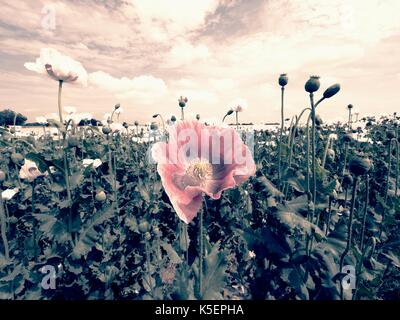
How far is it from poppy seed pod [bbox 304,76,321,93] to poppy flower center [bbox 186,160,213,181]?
27.2 inches

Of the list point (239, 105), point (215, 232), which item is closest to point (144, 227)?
point (215, 232)

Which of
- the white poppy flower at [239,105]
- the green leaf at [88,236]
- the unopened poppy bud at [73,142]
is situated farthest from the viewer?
the white poppy flower at [239,105]

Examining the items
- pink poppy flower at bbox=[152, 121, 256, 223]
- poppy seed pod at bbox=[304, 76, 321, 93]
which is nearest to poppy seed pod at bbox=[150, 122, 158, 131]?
pink poppy flower at bbox=[152, 121, 256, 223]

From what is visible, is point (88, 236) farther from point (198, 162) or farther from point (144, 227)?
point (198, 162)

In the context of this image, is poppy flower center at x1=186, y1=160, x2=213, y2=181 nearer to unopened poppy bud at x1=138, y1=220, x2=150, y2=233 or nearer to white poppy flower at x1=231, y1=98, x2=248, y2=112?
unopened poppy bud at x1=138, y1=220, x2=150, y2=233

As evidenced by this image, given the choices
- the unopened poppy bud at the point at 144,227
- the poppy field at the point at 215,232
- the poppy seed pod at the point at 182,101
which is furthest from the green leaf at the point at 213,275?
the poppy seed pod at the point at 182,101

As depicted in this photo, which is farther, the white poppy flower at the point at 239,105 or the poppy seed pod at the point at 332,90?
the white poppy flower at the point at 239,105

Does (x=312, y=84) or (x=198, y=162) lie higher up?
(x=312, y=84)

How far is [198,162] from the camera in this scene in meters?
1.52

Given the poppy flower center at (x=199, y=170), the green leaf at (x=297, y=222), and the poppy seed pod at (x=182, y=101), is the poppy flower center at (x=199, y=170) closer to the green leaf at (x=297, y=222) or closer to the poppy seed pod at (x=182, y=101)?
the green leaf at (x=297, y=222)

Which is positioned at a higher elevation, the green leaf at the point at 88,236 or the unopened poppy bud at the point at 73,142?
the unopened poppy bud at the point at 73,142

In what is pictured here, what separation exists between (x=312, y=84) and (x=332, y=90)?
0.38 ft

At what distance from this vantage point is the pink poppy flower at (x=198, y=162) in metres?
1.14

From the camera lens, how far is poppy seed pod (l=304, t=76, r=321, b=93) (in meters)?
A: 1.51
